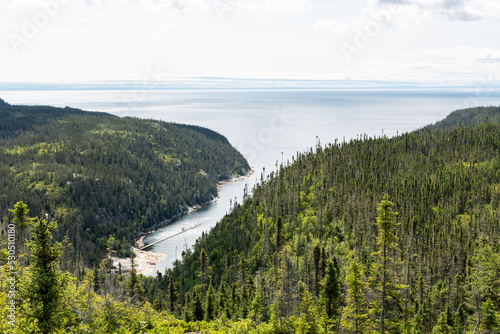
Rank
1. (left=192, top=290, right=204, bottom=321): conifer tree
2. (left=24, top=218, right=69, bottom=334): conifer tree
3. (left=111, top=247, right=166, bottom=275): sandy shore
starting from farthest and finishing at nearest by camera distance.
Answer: (left=111, top=247, right=166, bottom=275): sandy shore < (left=192, top=290, right=204, bottom=321): conifer tree < (left=24, top=218, right=69, bottom=334): conifer tree

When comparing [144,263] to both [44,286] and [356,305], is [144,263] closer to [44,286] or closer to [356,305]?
[44,286]

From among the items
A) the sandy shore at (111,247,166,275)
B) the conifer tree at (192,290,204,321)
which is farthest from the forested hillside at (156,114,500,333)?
the sandy shore at (111,247,166,275)

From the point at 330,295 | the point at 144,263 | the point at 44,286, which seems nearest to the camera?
the point at 44,286

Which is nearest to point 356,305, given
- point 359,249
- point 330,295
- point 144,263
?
point 330,295

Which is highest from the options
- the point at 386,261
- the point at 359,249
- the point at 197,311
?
the point at 386,261

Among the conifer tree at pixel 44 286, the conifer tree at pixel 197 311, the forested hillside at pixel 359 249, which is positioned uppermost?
the conifer tree at pixel 44 286

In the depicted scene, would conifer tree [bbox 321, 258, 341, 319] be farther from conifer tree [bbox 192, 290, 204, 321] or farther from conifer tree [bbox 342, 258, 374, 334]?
conifer tree [bbox 192, 290, 204, 321]

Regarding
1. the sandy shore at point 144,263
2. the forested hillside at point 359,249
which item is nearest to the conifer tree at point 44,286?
the forested hillside at point 359,249

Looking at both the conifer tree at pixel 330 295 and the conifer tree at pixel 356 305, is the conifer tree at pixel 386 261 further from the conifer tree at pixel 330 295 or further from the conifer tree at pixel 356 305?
the conifer tree at pixel 330 295

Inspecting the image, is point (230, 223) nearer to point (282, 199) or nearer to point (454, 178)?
point (282, 199)
